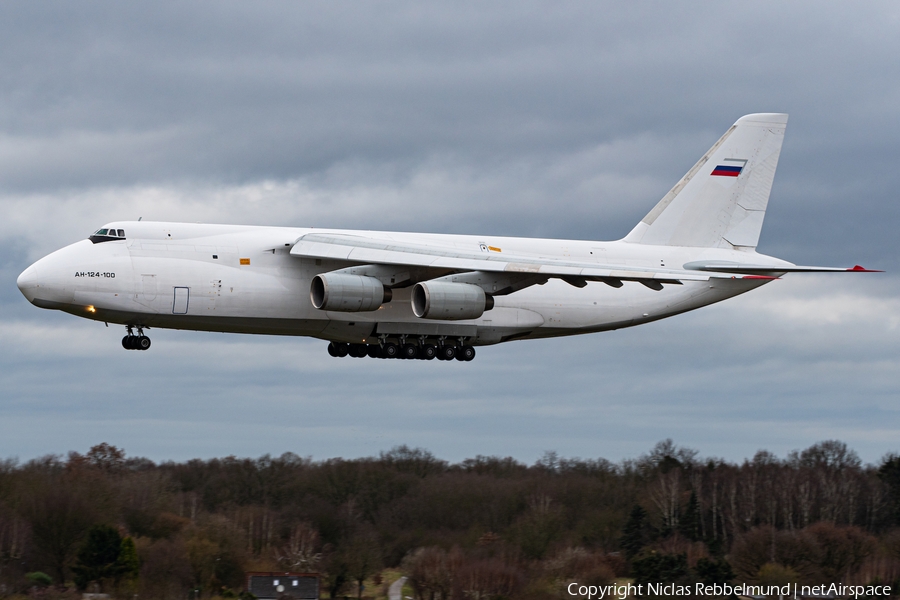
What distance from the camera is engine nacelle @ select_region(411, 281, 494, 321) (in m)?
21.6

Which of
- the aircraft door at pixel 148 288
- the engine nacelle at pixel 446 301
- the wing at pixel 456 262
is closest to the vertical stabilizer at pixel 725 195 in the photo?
the wing at pixel 456 262

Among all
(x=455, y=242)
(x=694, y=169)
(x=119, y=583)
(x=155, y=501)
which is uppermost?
(x=694, y=169)

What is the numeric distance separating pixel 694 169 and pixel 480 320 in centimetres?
786

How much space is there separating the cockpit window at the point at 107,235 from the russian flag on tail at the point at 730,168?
15.0m

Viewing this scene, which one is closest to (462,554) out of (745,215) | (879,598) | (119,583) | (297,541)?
(297,541)

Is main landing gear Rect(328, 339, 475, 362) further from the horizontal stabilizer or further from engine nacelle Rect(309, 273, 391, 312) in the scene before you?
the horizontal stabilizer

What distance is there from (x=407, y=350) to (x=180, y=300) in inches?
206

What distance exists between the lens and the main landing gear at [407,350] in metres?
23.6

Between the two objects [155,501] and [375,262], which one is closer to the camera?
[375,262]

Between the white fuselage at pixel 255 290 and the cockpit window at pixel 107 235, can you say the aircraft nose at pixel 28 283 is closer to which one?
the white fuselage at pixel 255 290

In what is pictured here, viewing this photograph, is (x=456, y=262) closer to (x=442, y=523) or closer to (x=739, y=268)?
(x=739, y=268)

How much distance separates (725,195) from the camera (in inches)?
1083

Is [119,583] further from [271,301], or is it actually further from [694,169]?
[694,169]

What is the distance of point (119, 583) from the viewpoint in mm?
36719
